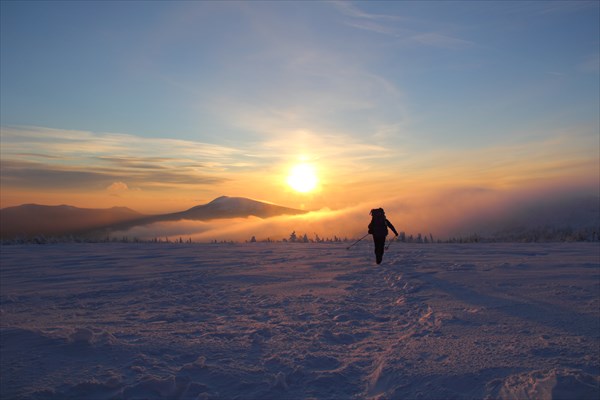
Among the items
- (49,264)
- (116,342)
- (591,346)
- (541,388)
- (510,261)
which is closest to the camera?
(541,388)

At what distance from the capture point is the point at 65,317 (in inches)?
261

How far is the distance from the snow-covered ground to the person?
7.74 feet

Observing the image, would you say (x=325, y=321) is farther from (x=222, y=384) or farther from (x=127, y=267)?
(x=127, y=267)

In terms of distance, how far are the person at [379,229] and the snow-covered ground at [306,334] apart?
7.74ft

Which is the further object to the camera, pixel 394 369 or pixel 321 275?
pixel 321 275

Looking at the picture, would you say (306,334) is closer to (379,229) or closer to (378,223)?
(379,229)

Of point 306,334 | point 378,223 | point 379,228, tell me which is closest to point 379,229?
point 379,228

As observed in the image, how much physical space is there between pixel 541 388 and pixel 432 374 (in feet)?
3.25

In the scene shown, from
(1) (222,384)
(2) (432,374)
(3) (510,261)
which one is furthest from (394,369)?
(3) (510,261)

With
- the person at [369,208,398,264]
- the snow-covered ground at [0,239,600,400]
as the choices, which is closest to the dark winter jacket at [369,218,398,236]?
the person at [369,208,398,264]

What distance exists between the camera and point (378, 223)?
13727mm

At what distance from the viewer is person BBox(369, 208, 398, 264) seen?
13211mm

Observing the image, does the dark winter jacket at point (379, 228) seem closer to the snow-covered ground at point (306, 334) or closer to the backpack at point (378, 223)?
the backpack at point (378, 223)

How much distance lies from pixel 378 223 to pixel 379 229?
9.3 inches
